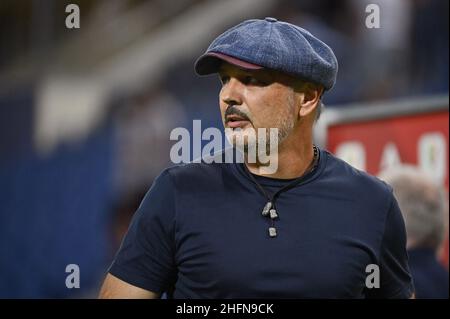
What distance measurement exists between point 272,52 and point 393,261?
16.5 inches

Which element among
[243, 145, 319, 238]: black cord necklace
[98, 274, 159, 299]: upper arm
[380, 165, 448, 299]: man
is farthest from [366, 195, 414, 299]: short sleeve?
[380, 165, 448, 299]: man

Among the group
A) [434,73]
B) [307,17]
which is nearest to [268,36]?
[434,73]

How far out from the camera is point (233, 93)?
1.27m

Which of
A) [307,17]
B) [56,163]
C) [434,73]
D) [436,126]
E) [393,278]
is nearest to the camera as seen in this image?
[393,278]

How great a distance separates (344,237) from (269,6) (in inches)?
79.3

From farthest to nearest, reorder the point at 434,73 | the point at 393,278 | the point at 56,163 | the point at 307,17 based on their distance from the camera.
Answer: the point at 56,163 → the point at 307,17 → the point at 434,73 → the point at 393,278

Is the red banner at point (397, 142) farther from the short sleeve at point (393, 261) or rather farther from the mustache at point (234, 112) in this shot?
Answer: the mustache at point (234, 112)

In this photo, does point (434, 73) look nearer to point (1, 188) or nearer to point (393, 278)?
point (393, 278)

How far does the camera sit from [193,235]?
1.27 meters

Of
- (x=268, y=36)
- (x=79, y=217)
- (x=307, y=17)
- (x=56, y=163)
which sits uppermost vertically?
(x=307, y=17)

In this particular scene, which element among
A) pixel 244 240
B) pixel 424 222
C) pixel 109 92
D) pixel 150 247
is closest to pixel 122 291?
pixel 150 247

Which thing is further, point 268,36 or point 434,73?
point 434,73

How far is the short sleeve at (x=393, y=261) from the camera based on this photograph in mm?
1353

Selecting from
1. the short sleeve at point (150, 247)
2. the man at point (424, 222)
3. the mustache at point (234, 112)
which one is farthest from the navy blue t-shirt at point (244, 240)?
the man at point (424, 222)
